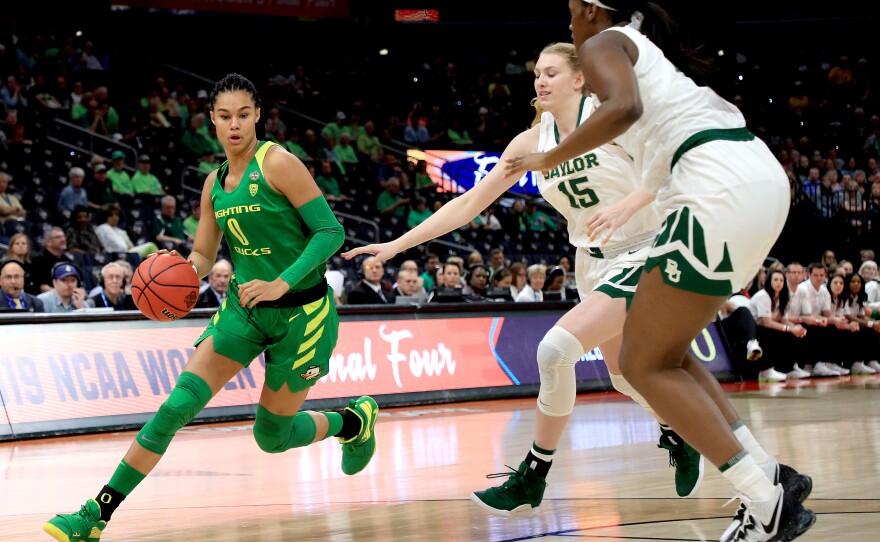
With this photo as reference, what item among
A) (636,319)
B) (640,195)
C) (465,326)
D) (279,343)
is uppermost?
(640,195)

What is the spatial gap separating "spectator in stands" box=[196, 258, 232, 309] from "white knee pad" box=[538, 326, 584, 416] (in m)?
6.75

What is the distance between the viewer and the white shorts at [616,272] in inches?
197

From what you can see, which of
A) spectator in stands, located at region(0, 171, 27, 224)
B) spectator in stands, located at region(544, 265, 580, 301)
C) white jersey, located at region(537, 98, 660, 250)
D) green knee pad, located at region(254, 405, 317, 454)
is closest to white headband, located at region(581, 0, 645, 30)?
white jersey, located at region(537, 98, 660, 250)

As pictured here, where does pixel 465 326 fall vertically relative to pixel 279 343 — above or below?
below

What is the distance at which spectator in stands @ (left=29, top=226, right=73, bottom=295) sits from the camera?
11.9 meters

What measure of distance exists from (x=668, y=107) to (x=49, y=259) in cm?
993

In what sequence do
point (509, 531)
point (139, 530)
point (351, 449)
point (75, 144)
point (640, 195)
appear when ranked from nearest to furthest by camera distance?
point (640, 195) < point (509, 531) < point (139, 530) < point (351, 449) < point (75, 144)

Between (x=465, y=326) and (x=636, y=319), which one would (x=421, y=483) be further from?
(x=465, y=326)

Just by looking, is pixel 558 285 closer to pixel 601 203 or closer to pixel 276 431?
pixel 601 203

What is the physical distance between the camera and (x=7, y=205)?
1360 cm

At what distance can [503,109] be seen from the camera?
2445cm

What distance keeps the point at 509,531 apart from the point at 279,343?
137 centimetres

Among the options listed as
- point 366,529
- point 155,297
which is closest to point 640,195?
point 366,529

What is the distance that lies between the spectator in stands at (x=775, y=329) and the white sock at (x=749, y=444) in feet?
35.4
